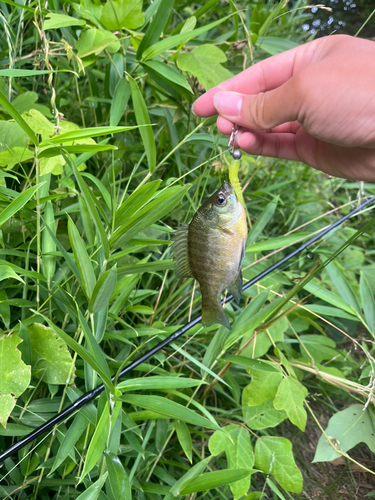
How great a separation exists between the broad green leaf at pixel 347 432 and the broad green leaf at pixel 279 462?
10 cm

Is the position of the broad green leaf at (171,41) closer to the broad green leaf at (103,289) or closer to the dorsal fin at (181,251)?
the dorsal fin at (181,251)

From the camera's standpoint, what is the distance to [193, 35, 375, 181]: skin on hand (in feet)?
2.93

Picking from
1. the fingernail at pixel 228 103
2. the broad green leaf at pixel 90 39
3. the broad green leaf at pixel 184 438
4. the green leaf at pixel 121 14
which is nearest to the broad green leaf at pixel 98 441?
the broad green leaf at pixel 184 438

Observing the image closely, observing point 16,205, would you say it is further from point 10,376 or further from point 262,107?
point 262,107

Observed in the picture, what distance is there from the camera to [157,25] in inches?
50.8

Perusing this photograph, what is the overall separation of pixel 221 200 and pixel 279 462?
886 mm

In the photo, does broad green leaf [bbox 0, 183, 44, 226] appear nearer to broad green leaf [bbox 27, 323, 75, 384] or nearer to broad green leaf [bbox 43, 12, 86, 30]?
broad green leaf [bbox 27, 323, 75, 384]

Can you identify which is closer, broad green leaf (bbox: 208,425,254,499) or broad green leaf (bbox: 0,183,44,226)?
broad green leaf (bbox: 0,183,44,226)

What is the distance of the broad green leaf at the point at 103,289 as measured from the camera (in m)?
0.84

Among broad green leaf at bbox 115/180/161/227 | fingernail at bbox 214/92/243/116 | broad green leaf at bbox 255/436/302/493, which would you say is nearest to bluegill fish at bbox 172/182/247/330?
broad green leaf at bbox 115/180/161/227

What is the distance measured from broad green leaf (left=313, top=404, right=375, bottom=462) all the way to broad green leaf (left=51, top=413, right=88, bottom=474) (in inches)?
30.3

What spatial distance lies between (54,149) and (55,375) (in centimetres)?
64

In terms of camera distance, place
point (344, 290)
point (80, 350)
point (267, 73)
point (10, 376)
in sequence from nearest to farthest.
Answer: point (80, 350) → point (10, 376) → point (267, 73) → point (344, 290)

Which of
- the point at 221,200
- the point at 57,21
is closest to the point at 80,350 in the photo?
the point at 221,200
